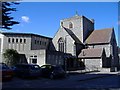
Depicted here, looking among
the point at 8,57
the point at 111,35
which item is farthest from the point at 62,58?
the point at 111,35

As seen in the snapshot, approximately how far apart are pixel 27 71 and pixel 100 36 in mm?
37223

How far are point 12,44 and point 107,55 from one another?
2280cm

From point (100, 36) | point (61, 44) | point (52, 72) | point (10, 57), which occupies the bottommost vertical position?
point (52, 72)

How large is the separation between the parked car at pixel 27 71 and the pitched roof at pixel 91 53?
27.3 meters

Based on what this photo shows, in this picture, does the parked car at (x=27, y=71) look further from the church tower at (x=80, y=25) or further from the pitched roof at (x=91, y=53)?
the church tower at (x=80, y=25)

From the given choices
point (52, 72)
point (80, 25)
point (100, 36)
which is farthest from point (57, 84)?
point (80, 25)

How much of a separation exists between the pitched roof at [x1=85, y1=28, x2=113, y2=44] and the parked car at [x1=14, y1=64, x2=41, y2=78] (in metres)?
33.1

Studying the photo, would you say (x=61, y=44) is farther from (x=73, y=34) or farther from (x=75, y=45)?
(x=73, y=34)

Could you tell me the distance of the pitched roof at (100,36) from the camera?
55.9 meters

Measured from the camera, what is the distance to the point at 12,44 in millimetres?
52375

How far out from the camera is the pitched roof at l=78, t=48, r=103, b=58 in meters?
50.3

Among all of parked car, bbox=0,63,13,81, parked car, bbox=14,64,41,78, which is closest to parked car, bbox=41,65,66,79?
parked car, bbox=14,64,41,78

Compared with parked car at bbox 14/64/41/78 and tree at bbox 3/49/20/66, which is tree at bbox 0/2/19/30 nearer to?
parked car at bbox 14/64/41/78

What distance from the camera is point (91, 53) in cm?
5181
